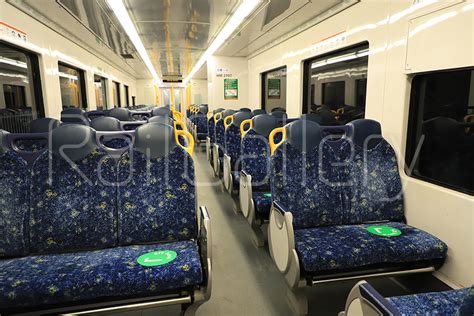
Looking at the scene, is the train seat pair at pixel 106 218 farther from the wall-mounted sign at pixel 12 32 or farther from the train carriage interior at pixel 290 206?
the wall-mounted sign at pixel 12 32

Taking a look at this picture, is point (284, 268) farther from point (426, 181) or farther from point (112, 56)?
point (112, 56)

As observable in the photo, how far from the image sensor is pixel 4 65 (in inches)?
155

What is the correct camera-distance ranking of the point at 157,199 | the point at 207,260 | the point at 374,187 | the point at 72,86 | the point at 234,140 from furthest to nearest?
the point at 72,86 → the point at 234,140 → the point at 374,187 → the point at 157,199 → the point at 207,260

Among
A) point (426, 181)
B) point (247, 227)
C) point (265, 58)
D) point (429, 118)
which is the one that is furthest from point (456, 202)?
point (265, 58)

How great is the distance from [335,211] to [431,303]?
3.09 feet

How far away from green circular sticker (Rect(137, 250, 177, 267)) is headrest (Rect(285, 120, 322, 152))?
3.79ft

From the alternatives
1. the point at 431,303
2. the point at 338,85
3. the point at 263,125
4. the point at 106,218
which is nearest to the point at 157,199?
the point at 106,218

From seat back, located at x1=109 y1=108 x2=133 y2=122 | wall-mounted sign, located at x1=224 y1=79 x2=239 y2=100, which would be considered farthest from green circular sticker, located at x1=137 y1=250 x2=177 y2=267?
wall-mounted sign, located at x1=224 y1=79 x2=239 y2=100

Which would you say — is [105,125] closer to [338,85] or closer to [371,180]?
[371,180]

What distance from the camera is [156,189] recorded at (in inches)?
75.5

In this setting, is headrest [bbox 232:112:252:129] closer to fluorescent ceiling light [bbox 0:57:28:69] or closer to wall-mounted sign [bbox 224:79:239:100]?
fluorescent ceiling light [bbox 0:57:28:69]

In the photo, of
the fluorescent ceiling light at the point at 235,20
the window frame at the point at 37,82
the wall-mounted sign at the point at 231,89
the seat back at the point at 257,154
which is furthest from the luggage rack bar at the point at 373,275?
the wall-mounted sign at the point at 231,89

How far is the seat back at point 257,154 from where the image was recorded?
3.06 meters

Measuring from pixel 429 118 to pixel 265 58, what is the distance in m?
4.90
